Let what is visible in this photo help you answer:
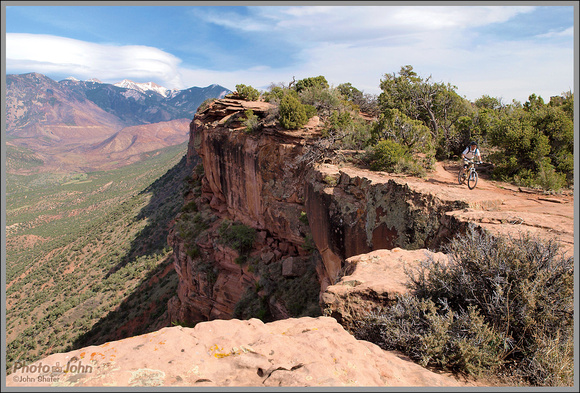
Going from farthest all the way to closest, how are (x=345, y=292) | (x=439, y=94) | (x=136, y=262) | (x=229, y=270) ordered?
1. (x=136, y=262)
2. (x=229, y=270)
3. (x=439, y=94)
4. (x=345, y=292)

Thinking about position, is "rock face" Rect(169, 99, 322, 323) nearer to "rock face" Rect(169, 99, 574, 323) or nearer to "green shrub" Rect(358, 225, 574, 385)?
"rock face" Rect(169, 99, 574, 323)

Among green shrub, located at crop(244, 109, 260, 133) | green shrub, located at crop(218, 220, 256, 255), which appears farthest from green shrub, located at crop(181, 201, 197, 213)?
green shrub, located at crop(244, 109, 260, 133)

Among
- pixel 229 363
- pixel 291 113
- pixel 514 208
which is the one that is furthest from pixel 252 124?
pixel 229 363

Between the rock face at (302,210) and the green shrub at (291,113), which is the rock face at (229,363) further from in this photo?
the green shrub at (291,113)

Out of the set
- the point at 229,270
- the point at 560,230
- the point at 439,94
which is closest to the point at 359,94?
the point at 439,94

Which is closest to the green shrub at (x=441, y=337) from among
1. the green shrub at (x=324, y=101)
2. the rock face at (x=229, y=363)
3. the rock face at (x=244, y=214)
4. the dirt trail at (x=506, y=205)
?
the rock face at (x=229, y=363)

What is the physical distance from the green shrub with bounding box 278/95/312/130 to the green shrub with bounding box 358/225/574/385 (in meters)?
14.2

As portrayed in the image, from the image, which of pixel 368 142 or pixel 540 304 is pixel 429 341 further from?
pixel 368 142

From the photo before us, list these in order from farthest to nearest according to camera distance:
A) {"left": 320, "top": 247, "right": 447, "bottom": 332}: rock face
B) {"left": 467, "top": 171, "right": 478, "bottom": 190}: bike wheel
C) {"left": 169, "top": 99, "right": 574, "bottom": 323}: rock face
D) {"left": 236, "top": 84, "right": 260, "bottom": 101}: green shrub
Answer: {"left": 236, "top": 84, "right": 260, "bottom": 101}: green shrub < {"left": 467, "top": 171, "right": 478, "bottom": 190}: bike wheel < {"left": 169, "top": 99, "right": 574, "bottom": 323}: rock face < {"left": 320, "top": 247, "right": 447, "bottom": 332}: rock face

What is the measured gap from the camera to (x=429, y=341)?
13.7ft

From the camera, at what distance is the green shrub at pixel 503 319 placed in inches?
155

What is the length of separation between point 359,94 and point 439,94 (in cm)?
1028

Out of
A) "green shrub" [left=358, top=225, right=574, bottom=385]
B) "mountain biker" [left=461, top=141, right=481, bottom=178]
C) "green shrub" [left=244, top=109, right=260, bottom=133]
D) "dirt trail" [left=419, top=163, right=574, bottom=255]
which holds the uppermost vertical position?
"green shrub" [left=244, top=109, right=260, bottom=133]

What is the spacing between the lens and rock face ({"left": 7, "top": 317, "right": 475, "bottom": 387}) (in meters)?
3.30
